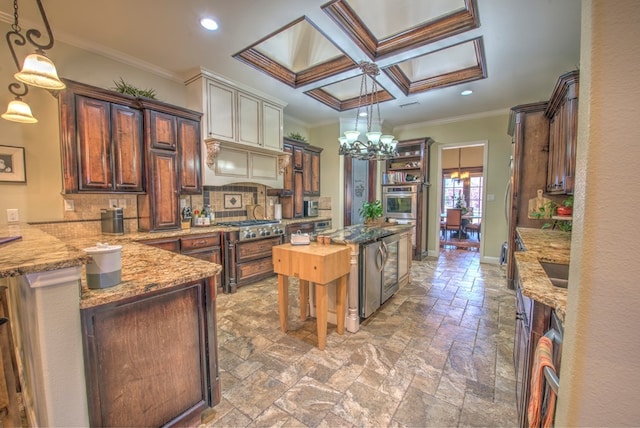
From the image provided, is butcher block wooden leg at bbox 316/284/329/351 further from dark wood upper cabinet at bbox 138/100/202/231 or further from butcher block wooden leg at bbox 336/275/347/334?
dark wood upper cabinet at bbox 138/100/202/231

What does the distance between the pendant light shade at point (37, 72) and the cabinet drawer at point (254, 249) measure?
2390 mm

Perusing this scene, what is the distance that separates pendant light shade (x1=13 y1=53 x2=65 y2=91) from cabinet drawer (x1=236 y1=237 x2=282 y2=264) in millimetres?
2390

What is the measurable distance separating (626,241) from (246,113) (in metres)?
4.02

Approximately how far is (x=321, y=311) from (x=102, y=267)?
1.53 meters

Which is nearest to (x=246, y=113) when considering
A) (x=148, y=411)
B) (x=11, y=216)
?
(x=11, y=216)

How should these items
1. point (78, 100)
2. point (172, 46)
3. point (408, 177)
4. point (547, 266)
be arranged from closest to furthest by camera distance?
1. point (547, 266)
2. point (78, 100)
3. point (172, 46)
4. point (408, 177)

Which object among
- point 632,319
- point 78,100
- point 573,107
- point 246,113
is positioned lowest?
point 632,319

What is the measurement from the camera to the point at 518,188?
3584mm

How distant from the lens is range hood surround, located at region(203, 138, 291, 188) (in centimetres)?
352

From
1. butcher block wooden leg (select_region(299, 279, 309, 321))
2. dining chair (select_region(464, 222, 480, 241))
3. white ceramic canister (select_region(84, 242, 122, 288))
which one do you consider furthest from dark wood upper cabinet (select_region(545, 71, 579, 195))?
dining chair (select_region(464, 222, 480, 241))

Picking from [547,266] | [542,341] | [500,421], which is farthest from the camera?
[547,266]

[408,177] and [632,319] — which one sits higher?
[408,177]

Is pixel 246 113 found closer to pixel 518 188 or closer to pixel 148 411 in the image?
pixel 148 411

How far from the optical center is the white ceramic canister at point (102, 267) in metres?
1.14
